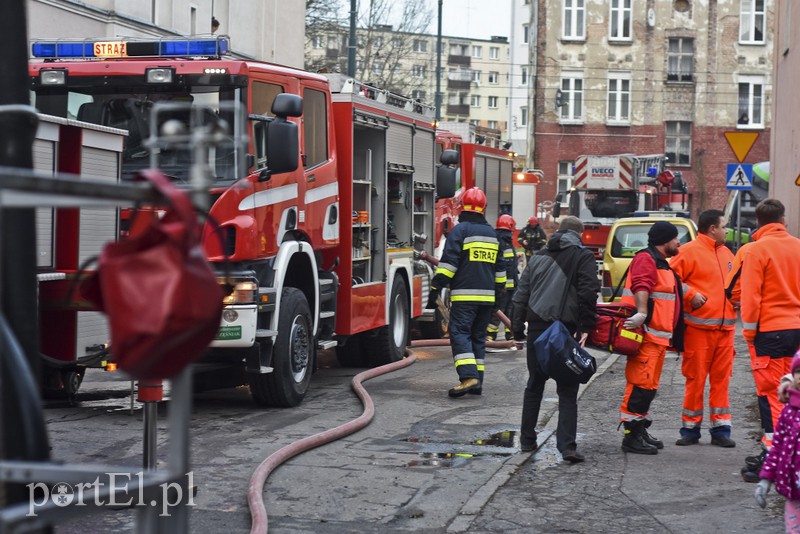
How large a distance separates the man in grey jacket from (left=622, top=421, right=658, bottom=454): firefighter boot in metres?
0.41

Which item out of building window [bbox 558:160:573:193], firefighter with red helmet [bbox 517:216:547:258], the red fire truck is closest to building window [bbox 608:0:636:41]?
building window [bbox 558:160:573:193]

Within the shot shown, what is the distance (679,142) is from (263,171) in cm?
4586

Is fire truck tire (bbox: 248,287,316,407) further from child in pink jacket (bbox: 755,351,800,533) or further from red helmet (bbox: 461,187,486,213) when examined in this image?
child in pink jacket (bbox: 755,351,800,533)

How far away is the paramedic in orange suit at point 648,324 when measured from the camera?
27.3 feet

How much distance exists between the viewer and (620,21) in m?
52.8

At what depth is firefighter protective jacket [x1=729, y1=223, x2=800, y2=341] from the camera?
7504 mm

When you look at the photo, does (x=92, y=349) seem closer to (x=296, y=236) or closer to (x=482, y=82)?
(x=296, y=236)

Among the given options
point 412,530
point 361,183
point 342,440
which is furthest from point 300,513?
point 361,183

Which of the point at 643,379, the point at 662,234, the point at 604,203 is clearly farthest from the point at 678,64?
the point at 643,379

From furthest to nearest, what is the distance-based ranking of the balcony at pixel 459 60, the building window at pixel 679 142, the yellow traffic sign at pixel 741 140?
1. the balcony at pixel 459 60
2. the building window at pixel 679 142
3. the yellow traffic sign at pixel 741 140

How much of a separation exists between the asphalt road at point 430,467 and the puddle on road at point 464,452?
0.01 meters

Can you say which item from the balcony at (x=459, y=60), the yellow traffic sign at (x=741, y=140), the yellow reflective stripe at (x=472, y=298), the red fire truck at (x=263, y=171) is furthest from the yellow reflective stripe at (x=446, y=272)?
the balcony at (x=459, y=60)

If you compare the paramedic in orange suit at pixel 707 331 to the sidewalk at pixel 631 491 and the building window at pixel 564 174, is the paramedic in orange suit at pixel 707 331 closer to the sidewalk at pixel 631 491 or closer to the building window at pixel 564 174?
the sidewalk at pixel 631 491

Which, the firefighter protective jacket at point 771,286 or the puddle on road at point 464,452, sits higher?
the firefighter protective jacket at point 771,286
